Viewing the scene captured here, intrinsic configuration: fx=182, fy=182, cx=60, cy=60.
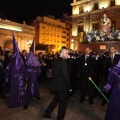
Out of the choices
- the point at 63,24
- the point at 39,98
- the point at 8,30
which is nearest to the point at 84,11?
the point at 8,30

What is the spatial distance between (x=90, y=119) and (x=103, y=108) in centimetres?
122

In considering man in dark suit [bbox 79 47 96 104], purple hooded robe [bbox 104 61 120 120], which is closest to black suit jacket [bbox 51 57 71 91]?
purple hooded robe [bbox 104 61 120 120]

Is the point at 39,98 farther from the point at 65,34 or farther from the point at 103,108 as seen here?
the point at 65,34

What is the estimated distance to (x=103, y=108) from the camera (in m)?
6.04

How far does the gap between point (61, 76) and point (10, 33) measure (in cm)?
3351

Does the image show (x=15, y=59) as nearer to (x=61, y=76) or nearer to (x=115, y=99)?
(x=61, y=76)

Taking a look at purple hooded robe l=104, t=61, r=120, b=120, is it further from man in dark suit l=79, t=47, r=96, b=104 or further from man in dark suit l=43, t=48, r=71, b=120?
man in dark suit l=79, t=47, r=96, b=104

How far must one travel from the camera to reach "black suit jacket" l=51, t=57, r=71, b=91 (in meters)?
4.34

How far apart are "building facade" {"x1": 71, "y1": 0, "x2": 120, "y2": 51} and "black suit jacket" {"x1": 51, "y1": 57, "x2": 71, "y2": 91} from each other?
3024 cm

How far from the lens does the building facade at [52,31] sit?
195ft

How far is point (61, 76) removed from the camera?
14.6 feet

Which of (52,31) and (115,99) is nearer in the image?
(115,99)

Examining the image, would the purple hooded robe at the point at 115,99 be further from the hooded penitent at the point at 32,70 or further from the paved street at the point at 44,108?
the hooded penitent at the point at 32,70

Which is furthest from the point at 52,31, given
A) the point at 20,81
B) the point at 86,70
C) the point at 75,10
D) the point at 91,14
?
the point at 20,81
